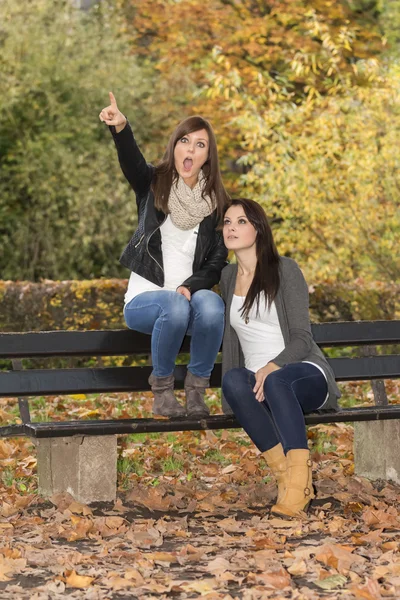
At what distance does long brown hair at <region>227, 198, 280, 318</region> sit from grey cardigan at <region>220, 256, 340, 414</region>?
0.04 meters

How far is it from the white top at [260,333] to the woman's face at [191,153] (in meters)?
0.69

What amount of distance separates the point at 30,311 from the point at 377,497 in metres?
5.80

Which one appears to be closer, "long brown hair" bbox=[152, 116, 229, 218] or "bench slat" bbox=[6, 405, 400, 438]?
"bench slat" bbox=[6, 405, 400, 438]

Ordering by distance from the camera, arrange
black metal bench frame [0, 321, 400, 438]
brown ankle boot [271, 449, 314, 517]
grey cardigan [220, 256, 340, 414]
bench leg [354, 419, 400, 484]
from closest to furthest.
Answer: brown ankle boot [271, 449, 314, 517] → black metal bench frame [0, 321, 400, 438] → grey cardigan [220, 256, 340, 414] → bench leg [354, 419, 400, 484]

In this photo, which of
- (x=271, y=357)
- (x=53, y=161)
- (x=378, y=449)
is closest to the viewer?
(x=271, y=357)

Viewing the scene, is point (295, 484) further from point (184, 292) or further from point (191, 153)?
point (191, 153)

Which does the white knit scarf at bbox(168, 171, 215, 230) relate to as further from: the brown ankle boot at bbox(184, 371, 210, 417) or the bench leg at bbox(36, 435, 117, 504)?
the bench leg at bbox(36, 435, 117, 504)

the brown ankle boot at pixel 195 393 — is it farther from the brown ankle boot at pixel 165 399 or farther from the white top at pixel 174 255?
the white top at pixel 174 255

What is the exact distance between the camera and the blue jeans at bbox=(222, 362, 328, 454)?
16.8ft

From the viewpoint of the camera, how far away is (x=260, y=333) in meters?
5.43

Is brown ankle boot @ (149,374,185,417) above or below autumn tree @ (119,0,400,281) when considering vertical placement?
below

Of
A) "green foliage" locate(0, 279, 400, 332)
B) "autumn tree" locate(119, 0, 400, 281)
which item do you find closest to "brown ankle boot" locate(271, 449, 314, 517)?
"green foliage" locate(0, 279, 400, 332)

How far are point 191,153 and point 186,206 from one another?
271 mm

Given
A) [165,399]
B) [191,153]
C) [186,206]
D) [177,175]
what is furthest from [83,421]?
[191,153]
